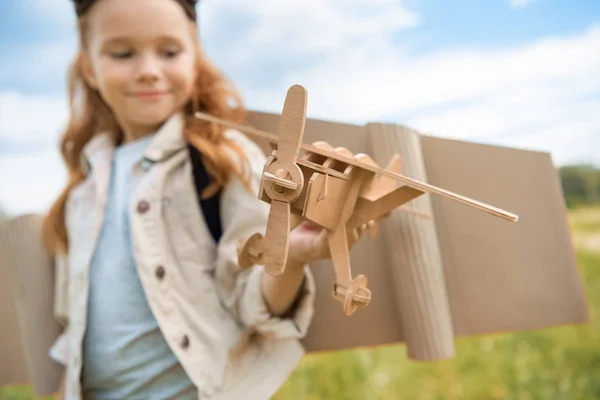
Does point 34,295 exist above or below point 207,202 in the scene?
below

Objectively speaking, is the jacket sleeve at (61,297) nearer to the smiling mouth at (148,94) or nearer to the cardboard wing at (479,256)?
the smiling mouth at (148,94)

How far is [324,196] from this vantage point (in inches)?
17.5

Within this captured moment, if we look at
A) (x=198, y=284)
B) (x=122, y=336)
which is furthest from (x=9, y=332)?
(x=198, y=284)

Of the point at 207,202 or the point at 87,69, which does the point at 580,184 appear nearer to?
the point at 207,202

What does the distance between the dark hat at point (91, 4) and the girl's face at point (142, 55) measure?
14mm

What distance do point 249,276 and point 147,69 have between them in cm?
38

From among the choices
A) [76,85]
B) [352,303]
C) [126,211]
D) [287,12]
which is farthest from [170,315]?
[287,12]

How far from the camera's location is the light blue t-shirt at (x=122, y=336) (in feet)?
2.40

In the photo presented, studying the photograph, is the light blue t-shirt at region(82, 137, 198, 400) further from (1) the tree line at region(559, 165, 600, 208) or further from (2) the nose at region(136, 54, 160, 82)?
(1) the tree line at region(559, 165, 600, 208)

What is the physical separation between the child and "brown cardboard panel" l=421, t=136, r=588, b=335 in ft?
1.13

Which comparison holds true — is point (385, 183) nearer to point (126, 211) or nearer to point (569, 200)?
point (126, 211)

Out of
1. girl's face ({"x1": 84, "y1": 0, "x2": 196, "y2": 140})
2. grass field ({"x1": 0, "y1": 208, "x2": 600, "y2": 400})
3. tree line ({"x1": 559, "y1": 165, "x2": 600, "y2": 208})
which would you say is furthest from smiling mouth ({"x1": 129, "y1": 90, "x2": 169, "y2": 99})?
tree line ({"x1": 559, "y1": 165, "x2": 600, "y2": 208})

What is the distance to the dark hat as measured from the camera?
31.8 inches

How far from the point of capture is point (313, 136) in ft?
2.94
